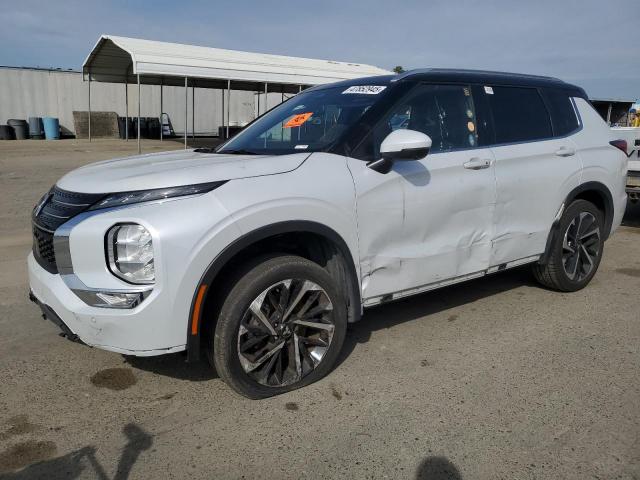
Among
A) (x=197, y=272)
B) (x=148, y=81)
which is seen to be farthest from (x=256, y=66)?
(x=197, y=272)

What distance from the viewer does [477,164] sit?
3834mm

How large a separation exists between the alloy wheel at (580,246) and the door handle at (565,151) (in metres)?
0.56

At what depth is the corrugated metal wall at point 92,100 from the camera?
1080 inches

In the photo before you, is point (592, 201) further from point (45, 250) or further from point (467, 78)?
point (45, 250)

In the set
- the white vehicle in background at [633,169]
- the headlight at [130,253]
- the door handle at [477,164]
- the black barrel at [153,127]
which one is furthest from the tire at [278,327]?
the black barrel at [153,127]

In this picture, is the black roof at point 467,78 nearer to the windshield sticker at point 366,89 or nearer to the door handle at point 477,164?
the windshield sticker at point 366,89

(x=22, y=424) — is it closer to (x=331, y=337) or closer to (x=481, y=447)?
(x=331, y=337)

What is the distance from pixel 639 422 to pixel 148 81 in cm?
2662

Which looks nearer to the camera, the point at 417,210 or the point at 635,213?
the point at 417,210

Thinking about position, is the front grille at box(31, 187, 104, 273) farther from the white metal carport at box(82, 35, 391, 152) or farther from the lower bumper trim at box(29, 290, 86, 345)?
the white metal carport at box(82, 35, 391, 152)

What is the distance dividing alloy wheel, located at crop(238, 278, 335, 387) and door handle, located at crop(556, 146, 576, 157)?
2.56m

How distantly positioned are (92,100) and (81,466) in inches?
1193

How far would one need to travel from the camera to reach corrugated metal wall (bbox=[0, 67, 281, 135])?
2744 cm

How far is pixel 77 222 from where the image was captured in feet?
8.98
